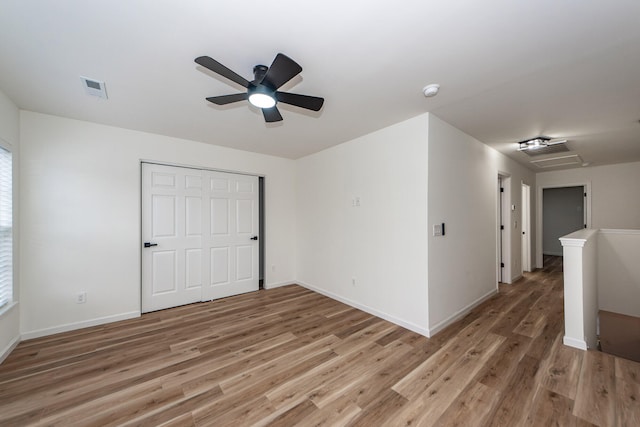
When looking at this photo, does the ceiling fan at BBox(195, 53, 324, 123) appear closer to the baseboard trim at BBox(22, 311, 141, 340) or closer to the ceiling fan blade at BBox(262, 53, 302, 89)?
the ceiling fan blade at BBox(262, 53, 302, 89)

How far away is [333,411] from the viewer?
1.72 metres

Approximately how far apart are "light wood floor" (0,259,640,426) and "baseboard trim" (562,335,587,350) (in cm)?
7

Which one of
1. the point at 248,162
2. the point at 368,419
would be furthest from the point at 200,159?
the point at 368,419

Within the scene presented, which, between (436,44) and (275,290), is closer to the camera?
(436,44)

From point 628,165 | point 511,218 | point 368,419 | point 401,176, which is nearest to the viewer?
point 368,419

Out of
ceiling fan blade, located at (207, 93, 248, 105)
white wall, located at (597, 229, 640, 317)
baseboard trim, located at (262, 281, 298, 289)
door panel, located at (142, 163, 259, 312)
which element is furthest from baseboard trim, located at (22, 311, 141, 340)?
white wall, located at (597, 229, 640, 317)

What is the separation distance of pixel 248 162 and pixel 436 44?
341 cm

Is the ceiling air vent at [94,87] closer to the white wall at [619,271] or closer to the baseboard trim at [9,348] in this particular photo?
the baseboard trim at [9,348]

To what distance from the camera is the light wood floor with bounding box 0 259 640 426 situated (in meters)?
1.69

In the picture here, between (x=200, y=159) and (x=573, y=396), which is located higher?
(x=200, y=159)

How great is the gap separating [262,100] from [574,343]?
3843mm

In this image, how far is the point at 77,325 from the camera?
117 inches

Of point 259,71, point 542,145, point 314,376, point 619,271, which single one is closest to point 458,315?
point 314,376

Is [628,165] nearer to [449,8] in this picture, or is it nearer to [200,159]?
[449,8]
